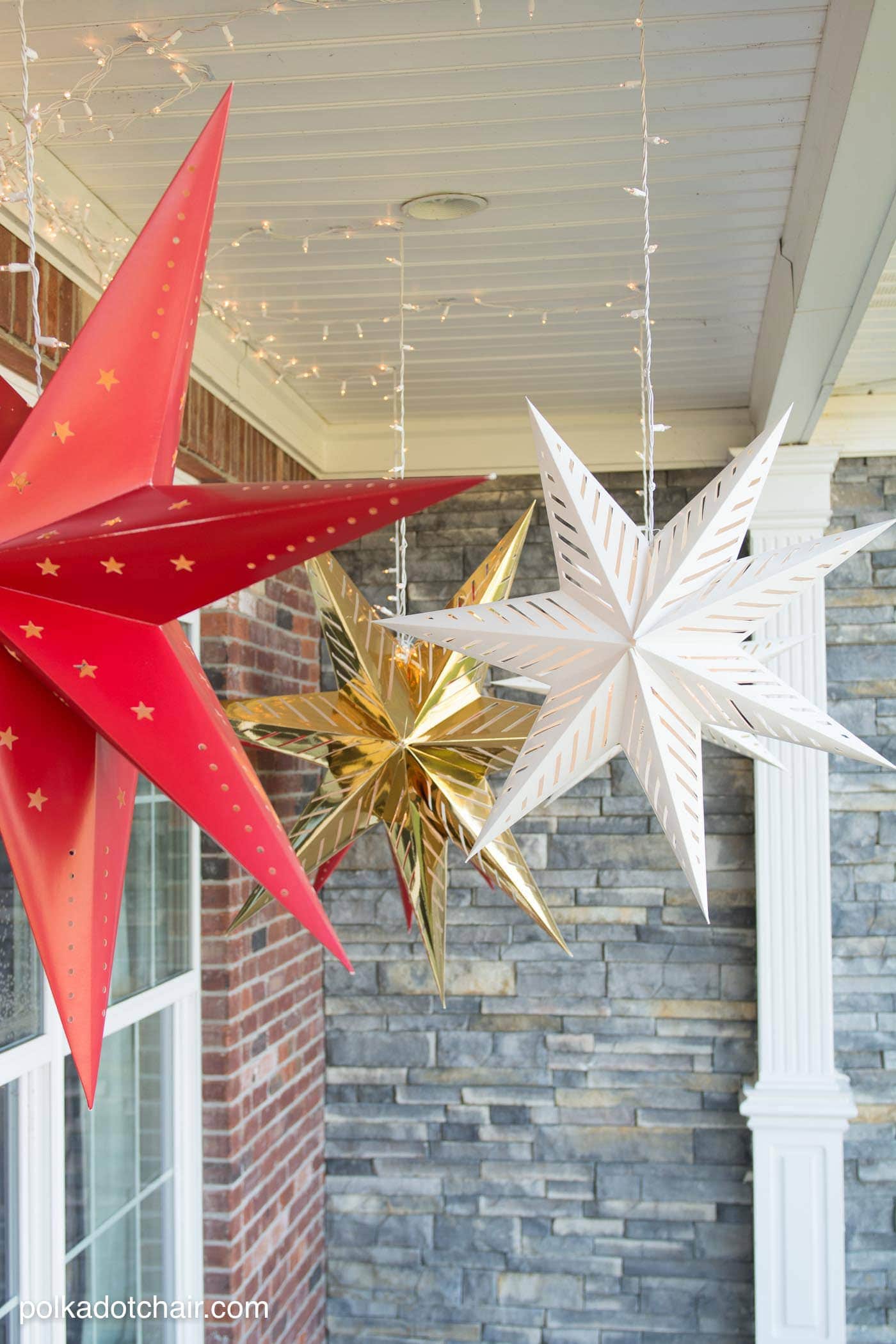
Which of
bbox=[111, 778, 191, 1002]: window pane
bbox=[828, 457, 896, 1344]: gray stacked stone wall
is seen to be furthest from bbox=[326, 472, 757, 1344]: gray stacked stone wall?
bbox=[111, 778, 191, 1002]: window pane

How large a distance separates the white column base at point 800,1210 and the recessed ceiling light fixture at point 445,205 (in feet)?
8.37

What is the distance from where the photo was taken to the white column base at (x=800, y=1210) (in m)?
3.36

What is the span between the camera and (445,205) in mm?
2203

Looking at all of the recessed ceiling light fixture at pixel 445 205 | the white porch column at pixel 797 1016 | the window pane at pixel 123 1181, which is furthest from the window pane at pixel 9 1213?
the white porch column at pixel 797 1016

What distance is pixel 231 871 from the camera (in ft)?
10.0

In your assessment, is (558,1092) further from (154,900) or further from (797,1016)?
(154,900)

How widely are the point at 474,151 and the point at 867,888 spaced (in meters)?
2.50

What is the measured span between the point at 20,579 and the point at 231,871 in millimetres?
2198

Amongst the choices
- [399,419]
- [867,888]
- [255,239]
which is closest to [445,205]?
[255,239]

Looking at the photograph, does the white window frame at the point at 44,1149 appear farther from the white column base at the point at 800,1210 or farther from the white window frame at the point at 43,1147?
the white column base at the point at 800,1210

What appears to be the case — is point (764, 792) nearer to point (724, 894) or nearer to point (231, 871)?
point (724, 894)

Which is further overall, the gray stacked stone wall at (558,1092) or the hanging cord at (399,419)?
the gray stacked stone wall at (558,1092)

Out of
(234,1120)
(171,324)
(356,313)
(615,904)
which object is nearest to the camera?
(171,324)

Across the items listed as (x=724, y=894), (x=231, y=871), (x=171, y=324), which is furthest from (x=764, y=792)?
(x=171, y=324)
